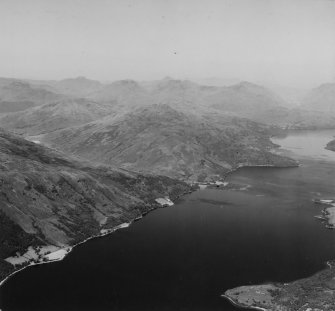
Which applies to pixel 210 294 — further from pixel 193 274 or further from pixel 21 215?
pixel 21 215

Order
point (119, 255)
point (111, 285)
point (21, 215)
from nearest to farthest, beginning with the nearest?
point (111, 285) < point (119, 255) < point (21, 215)

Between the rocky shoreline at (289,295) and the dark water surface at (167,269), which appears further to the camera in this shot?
the dark water surface at (167,269)

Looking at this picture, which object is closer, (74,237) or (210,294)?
(210,294)

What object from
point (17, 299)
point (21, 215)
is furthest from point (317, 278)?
point (21, 215)

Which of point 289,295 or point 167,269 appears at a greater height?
point 289,295

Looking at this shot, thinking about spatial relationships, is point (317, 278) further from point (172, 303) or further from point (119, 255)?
point (119, 255)

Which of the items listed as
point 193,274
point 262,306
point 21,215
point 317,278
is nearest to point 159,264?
point 193,274

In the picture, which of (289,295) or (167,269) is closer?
(289,295)

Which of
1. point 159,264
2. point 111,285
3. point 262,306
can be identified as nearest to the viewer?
point 262,306

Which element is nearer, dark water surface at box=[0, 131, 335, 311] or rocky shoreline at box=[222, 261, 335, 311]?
rocky shoreline at box=[222, 261, 335, 311]
